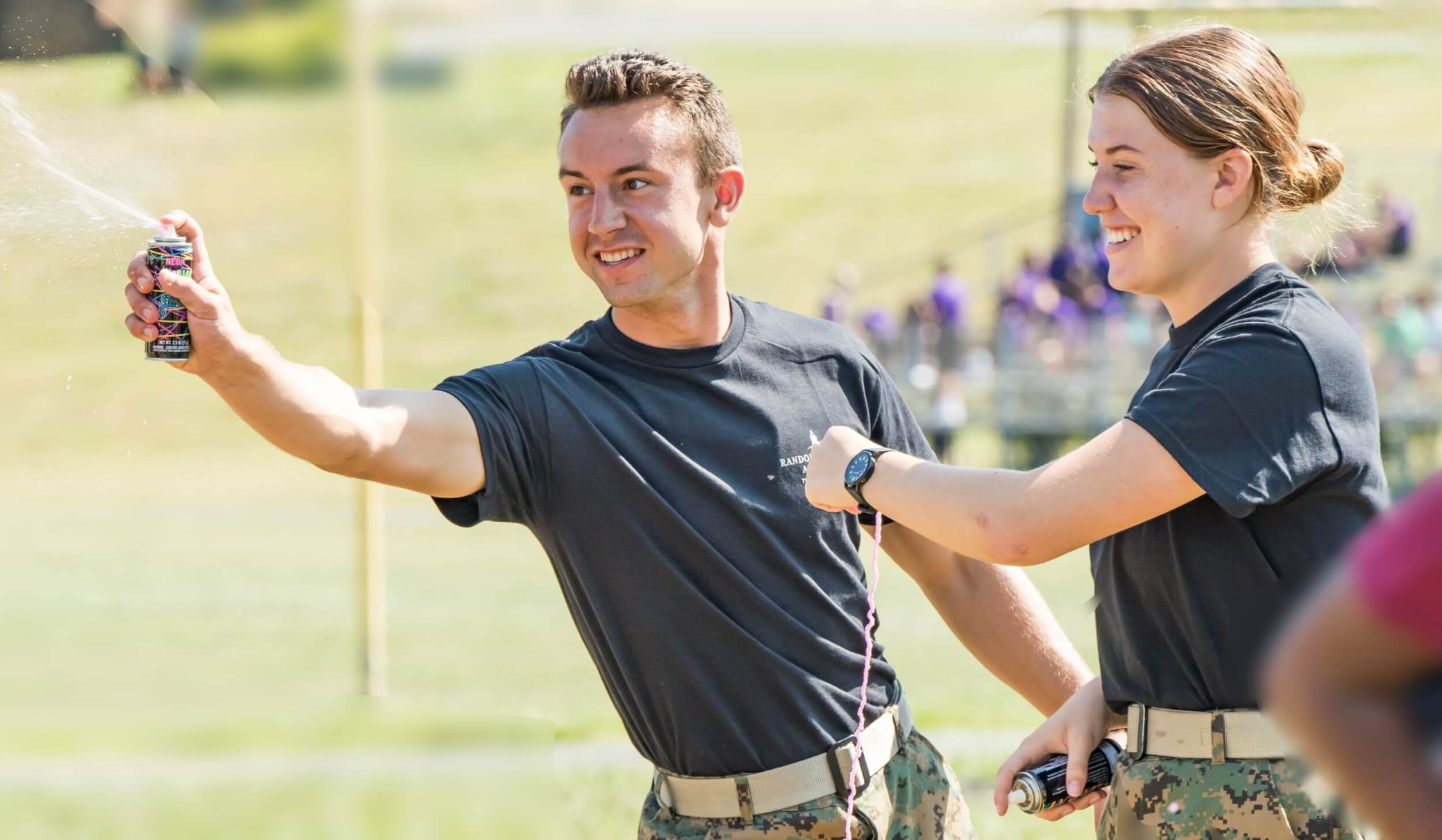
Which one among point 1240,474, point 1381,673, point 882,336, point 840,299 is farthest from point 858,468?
point 840,299

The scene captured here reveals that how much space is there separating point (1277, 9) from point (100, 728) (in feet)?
71.8

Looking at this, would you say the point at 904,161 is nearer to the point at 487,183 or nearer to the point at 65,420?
the point at 487,183

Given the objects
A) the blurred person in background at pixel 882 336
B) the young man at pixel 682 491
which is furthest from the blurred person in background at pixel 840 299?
the young man at pixel 682 491

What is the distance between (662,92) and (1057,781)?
5.35 ft

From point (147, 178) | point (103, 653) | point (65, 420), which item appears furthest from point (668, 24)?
point (147, 178)

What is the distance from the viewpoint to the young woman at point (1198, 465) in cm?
266

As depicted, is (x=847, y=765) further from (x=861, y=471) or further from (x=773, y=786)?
(x=861, y=471)

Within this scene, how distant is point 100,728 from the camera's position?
8.59 m

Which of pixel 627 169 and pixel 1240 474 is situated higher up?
pixel 627 169

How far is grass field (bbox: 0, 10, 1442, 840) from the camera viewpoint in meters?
6.33

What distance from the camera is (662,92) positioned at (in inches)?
137

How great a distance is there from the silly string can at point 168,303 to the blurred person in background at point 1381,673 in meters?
1.92

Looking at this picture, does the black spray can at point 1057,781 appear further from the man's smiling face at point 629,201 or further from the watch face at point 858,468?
the man's smiling face at point 629,201

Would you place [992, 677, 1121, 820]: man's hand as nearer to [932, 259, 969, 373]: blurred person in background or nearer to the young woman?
the young woman
